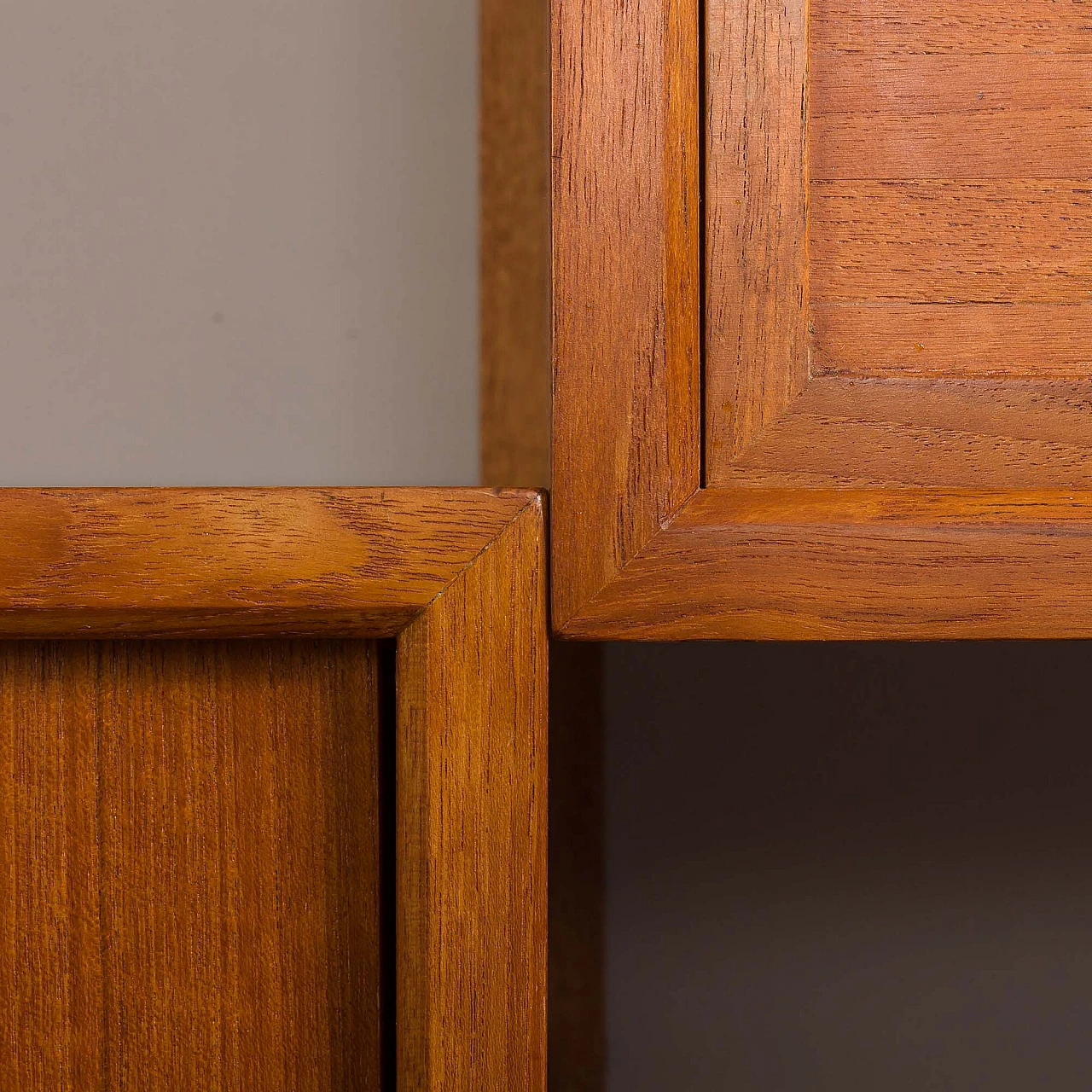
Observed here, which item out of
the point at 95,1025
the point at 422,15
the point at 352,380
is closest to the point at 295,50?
the point at 422,15

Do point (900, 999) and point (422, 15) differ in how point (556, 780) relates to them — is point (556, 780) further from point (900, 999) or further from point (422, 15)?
point (422, 15)

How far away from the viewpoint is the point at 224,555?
1.11 feet

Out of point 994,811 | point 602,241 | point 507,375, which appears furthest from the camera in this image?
point 994,811

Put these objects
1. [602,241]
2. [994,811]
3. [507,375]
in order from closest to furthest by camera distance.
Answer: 1. [602,241]
2. [507,375]
3. [994,811]

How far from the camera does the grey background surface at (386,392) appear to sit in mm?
630

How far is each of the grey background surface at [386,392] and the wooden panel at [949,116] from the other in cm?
33

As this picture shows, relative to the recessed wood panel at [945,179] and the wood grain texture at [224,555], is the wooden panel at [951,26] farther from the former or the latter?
the wood grain texture at [224,555]

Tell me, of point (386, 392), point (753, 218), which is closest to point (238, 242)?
point (386, 392)

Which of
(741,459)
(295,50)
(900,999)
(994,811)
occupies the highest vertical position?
(295,50)

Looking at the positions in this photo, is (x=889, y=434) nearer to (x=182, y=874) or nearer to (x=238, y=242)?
(x=182, y=874)

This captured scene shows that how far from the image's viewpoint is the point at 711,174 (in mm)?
336

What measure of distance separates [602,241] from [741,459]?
9 centimetres

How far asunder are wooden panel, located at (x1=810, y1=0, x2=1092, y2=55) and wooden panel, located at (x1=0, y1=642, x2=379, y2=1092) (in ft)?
0.89

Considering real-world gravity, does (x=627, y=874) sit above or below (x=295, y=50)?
below
